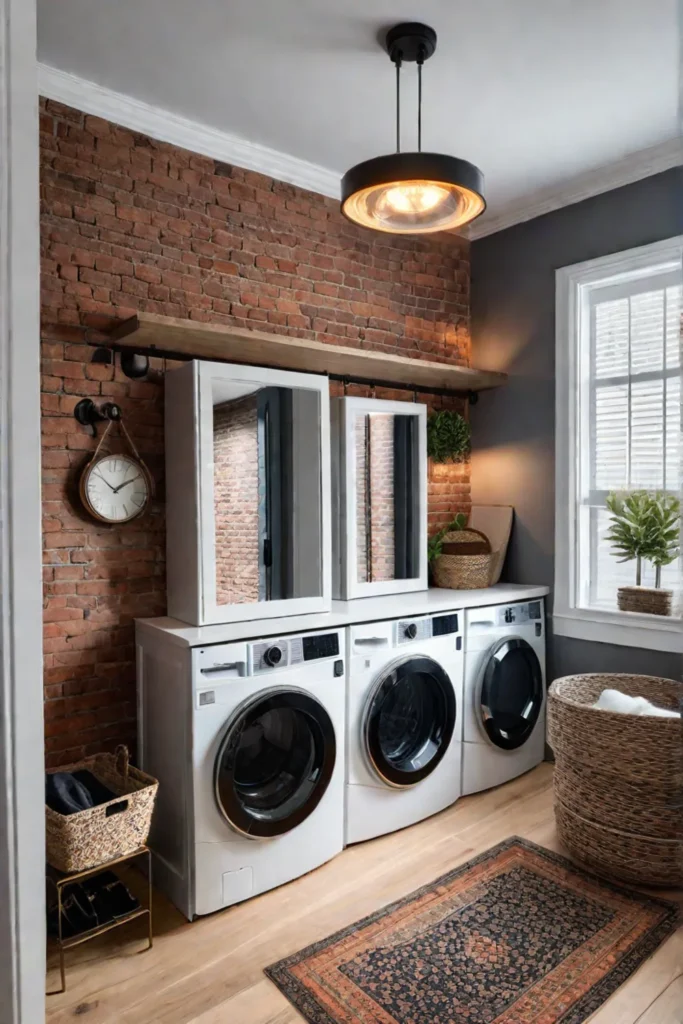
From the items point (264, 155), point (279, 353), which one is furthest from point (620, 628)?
point (264, 155)

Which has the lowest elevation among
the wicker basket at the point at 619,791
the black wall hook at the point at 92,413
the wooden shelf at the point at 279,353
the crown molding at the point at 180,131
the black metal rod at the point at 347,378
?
the wicker basket at the point at 619,791

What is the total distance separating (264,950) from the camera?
213 centimetres

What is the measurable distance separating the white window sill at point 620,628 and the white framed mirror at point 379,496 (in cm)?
76

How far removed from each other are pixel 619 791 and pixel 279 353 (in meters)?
2.15

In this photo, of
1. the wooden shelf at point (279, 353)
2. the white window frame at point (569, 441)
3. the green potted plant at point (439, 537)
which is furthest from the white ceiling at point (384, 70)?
the green potted plant at point (439, 537)

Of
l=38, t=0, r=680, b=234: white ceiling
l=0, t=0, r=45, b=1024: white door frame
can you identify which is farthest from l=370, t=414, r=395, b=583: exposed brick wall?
l=0, t=0, r=45, b=1024: white door frame

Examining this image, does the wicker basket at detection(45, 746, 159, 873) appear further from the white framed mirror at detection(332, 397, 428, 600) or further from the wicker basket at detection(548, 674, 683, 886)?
the wicker basket at detection(548, 674, 683, 886)

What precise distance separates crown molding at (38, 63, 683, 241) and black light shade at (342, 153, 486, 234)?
1127 millimetres

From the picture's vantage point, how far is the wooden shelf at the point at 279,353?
2559 mm

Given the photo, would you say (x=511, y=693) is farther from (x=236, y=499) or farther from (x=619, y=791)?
(x=236, y=499)

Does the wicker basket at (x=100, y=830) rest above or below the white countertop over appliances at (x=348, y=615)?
below

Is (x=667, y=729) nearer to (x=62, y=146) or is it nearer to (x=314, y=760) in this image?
(x=314, y=760)

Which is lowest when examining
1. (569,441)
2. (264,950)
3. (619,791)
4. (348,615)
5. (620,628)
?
(264,950)

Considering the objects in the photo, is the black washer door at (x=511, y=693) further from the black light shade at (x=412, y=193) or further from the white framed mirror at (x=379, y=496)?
the black light shade at (x=412, y=193)
